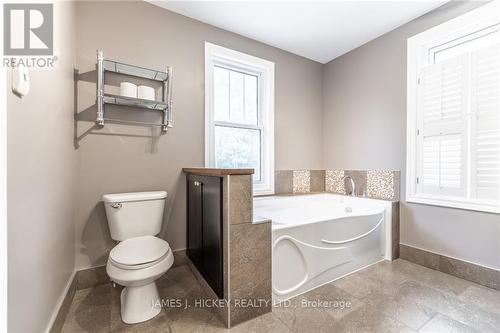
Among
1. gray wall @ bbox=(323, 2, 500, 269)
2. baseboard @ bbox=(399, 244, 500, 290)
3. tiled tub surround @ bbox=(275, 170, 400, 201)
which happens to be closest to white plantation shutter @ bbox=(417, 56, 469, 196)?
gray wall @ bbox=(323, 2, 500, 269)

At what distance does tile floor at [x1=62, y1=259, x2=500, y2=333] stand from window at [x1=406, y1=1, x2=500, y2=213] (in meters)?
0.79

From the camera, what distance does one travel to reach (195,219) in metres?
1.92

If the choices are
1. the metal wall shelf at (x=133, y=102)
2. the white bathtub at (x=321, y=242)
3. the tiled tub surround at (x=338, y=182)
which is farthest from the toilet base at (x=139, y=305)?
the tiled tub surround at (x=338, y=182)

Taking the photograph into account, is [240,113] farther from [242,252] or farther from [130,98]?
[242,252]

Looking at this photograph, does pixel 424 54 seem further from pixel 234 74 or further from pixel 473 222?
pixel 234 74

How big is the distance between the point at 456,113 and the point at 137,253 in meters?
2.90

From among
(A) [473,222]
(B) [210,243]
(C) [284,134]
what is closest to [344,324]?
(B) [210,243]

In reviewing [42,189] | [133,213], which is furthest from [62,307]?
[42,189]

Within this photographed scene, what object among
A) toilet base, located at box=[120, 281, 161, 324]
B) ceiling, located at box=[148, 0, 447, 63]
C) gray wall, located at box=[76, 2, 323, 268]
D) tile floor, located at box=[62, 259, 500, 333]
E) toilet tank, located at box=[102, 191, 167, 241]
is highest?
ceiling, located at box=[148, 0, 447, 63]

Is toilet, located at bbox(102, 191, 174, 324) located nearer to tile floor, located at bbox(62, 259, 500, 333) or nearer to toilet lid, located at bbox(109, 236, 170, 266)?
toilet lid, located at bbox(109, 236, 170, 266)

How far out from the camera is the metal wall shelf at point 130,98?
67.2 inches

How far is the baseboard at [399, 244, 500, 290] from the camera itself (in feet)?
5.80

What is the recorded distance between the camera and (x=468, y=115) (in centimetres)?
188

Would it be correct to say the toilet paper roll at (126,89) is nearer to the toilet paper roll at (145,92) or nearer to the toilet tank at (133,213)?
the toilet paper roll at (145,92)
